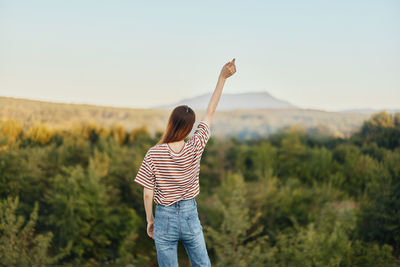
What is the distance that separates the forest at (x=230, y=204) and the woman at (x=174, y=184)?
193 inches

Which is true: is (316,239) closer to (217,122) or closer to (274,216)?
(274,216)

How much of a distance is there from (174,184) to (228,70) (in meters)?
0.89

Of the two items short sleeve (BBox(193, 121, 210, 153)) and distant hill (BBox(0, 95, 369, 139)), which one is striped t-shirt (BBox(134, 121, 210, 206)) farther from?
distant hill (BBox(0, 95, 369, 139))

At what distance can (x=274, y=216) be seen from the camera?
1856cm

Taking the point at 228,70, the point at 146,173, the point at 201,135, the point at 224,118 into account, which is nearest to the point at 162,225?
the point at 146,173

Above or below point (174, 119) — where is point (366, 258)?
below

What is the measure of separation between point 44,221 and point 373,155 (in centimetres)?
2553

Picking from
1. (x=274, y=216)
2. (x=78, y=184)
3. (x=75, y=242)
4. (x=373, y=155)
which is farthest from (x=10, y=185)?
(x=373, y=155)

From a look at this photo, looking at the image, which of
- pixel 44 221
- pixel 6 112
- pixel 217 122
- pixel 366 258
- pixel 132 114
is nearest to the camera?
pixel 366 258

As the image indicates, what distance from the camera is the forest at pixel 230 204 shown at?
881 centimetres

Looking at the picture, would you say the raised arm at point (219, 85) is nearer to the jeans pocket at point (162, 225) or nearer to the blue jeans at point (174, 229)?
the blue jeans at point (174, 229)

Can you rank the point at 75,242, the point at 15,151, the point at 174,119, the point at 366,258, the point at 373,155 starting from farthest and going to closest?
the point at 373,155 → the point at 15,151 → the point at 75,242 → the point at 366,258 → the point at 174,119

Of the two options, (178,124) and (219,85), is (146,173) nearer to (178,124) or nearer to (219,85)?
(178,124)

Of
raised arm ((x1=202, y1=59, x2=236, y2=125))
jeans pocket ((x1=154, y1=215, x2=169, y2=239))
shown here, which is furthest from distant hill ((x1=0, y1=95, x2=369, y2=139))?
jeans pocket ((x1=154, y1=215, x2=169, y2=239))
